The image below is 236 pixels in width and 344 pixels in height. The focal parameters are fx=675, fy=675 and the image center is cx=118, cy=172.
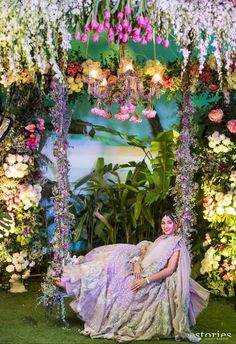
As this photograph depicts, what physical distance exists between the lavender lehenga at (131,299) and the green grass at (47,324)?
129mm

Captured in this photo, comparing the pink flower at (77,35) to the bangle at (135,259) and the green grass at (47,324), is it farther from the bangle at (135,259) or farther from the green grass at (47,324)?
the green grass at (47,324)

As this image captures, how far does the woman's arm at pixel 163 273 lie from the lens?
5.81 meters

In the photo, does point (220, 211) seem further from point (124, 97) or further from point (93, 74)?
point (93, 74)

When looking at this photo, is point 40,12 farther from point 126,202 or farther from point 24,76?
point 126,202

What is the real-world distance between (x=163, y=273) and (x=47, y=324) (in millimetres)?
1234

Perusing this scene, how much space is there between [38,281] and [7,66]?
293cm

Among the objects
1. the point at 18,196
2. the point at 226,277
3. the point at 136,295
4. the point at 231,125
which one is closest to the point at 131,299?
the point at 136,295

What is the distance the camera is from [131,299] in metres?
5.81

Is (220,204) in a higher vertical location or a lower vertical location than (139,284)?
higher

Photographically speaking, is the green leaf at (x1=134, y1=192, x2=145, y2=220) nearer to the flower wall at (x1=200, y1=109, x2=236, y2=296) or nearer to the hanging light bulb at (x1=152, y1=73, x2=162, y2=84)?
the flower wall at (x1=200, y1=109, x2=236, y2=296)

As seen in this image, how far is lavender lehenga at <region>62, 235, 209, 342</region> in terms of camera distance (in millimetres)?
5781

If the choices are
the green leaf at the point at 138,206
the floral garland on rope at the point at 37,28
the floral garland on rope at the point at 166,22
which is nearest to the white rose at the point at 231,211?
the green leaf at the point at 138,206

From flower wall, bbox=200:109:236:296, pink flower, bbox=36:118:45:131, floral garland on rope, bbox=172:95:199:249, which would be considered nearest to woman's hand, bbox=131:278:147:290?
floral garland on rope, bbox=172:95:199:249

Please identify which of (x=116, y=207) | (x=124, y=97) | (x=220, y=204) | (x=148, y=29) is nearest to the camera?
(x=148, y=29)
